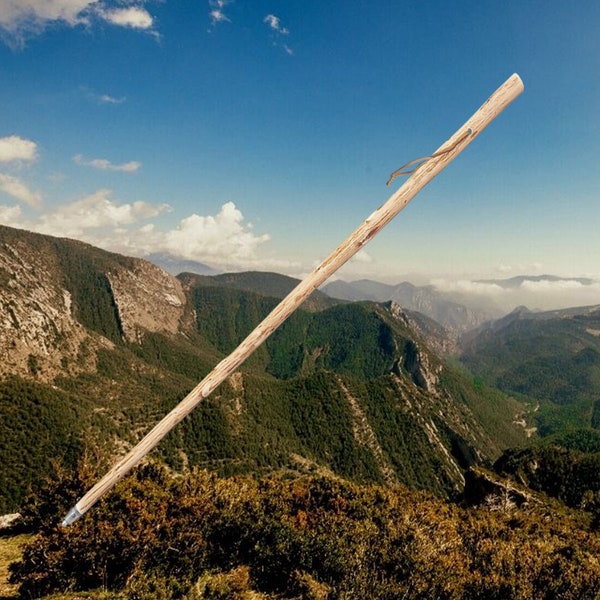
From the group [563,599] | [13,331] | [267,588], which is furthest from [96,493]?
[13,331]

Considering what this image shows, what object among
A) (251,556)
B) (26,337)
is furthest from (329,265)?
(26,337)

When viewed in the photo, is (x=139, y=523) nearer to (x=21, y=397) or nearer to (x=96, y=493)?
(x=96, y=493)

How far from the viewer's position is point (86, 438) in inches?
425

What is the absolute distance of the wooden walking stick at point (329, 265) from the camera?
256 cm

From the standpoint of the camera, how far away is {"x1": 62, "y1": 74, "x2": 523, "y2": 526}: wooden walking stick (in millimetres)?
2561

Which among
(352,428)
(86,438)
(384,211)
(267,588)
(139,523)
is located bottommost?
(352,428)

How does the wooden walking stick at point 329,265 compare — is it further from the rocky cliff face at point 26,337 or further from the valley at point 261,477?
the rocky cliff face at point 26,337

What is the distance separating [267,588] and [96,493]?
12.1 metres

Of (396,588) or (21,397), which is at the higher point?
(396,588)

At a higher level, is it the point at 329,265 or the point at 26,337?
the point at 329,265

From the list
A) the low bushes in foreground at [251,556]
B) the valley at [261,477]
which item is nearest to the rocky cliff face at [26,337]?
the valley at [261,477]

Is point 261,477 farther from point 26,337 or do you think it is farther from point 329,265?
point 26,337

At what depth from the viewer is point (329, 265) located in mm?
2537

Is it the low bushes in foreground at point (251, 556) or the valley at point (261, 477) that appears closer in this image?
the low bushes in foreground at point (251, 556)
